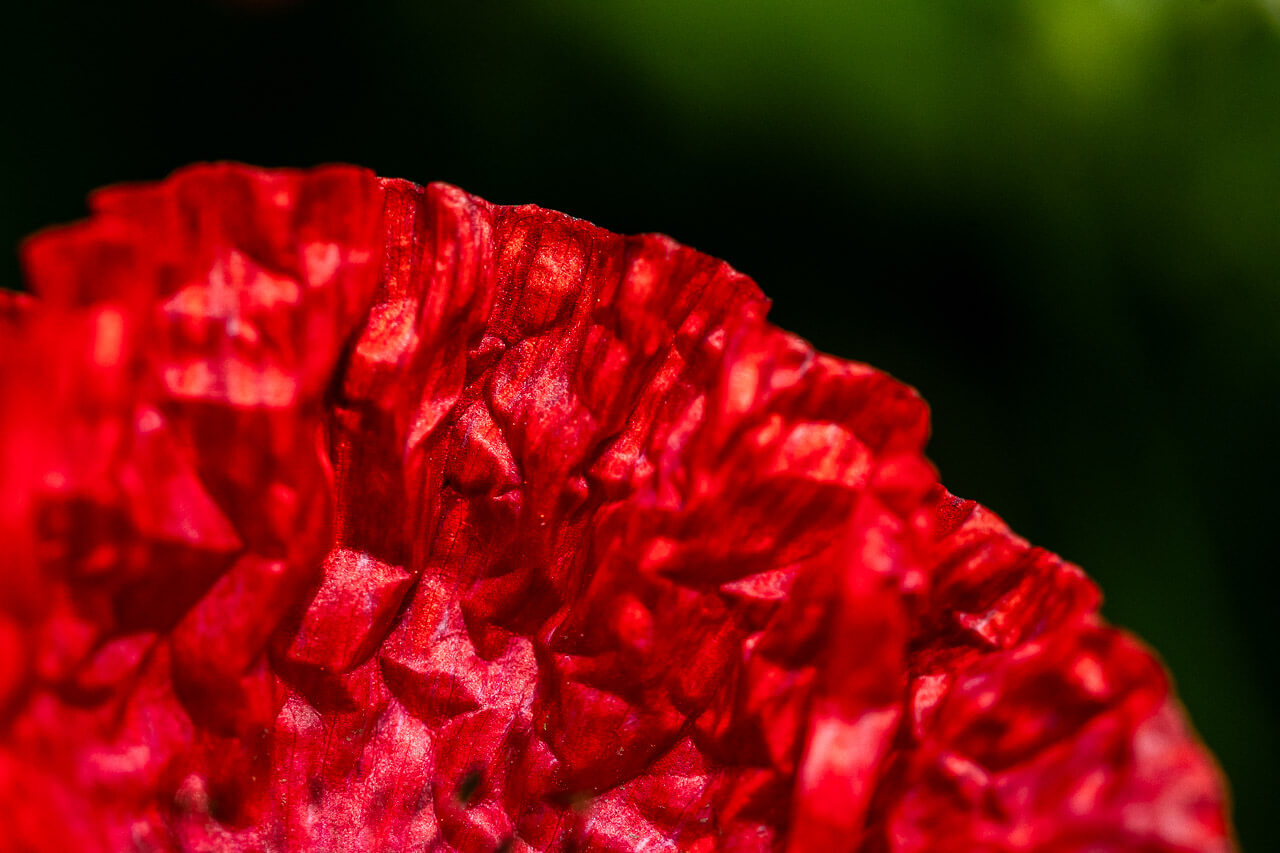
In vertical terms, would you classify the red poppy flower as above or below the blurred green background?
below

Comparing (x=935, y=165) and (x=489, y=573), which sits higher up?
(x=935, y=165)

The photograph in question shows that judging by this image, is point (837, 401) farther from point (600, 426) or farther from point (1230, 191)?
point (1230, 191)

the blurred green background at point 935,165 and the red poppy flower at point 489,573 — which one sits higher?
the blurred green background at point 935,165

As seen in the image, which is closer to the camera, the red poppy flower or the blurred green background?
the red poppy flower

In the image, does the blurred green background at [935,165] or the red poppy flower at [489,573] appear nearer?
the red poppy flower at [489,573]
